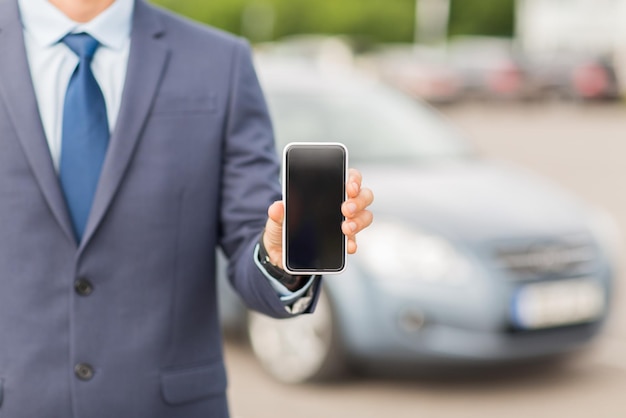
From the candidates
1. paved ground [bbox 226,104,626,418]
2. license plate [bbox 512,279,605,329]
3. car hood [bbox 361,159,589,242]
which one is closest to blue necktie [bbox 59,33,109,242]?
paved ground [bbox 226,104,626,418]

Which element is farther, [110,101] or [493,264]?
[493,264]

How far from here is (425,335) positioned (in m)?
5.20

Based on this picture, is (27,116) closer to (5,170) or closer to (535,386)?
(5,170)

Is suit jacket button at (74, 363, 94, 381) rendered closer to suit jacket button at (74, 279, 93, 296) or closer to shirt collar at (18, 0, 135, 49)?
suit jacket button at (74, 279, 93, 296)

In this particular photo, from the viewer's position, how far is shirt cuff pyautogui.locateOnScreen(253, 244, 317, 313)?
2.02m

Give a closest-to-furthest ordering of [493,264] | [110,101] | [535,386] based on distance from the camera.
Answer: [110,101], [493,264], [535,386]

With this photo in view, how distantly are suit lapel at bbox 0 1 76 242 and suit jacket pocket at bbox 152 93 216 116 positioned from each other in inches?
8.9

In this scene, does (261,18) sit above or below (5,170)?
above

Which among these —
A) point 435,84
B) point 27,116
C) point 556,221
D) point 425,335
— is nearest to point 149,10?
point 27,116

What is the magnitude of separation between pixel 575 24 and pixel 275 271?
49.3 meters

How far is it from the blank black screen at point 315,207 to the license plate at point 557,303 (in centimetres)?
343

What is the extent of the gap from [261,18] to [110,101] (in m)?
60.2

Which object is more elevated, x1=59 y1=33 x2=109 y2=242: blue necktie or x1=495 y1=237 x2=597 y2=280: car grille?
x1=59 y1=33 x2=109 y2=242: blue necktie

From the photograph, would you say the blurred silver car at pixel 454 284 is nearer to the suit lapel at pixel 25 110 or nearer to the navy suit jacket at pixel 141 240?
the navy suit jacket at pixel 141 240
